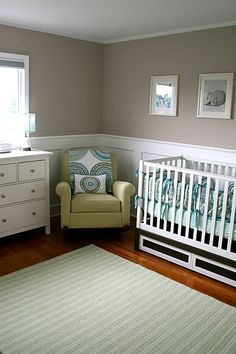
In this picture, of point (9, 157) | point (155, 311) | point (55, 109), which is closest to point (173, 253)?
point (155, 311)

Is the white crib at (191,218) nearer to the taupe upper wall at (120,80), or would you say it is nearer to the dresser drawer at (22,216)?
the taupe upper wall at (120,80)

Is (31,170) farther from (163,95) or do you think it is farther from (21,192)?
(163,95)

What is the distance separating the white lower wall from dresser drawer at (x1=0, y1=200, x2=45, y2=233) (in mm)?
661

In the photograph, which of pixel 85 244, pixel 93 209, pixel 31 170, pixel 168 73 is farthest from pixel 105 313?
pixel 168 73

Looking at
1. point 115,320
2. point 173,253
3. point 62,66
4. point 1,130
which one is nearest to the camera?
point 115,320

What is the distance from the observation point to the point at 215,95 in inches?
142

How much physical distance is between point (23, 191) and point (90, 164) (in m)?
0.91

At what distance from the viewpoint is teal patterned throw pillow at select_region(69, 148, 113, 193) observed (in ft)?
13.5

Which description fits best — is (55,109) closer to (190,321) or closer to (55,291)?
(55,291)

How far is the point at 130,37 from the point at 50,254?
2725 millimetres

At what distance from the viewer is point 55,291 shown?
274 centimetres

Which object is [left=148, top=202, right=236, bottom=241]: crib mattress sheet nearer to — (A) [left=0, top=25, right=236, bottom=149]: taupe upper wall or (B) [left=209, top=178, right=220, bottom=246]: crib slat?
(B) [left=209, top=178, right=220, bottom=246]: crib slat

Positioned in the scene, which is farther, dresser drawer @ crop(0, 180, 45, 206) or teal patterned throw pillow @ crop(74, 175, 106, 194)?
teal patterned throw pillow @ crop(74, 175, 106, 194)

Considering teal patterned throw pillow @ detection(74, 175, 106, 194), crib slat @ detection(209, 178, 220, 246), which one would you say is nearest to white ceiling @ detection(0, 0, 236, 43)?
crib slat @ detection(209, 178, 220, 246)
